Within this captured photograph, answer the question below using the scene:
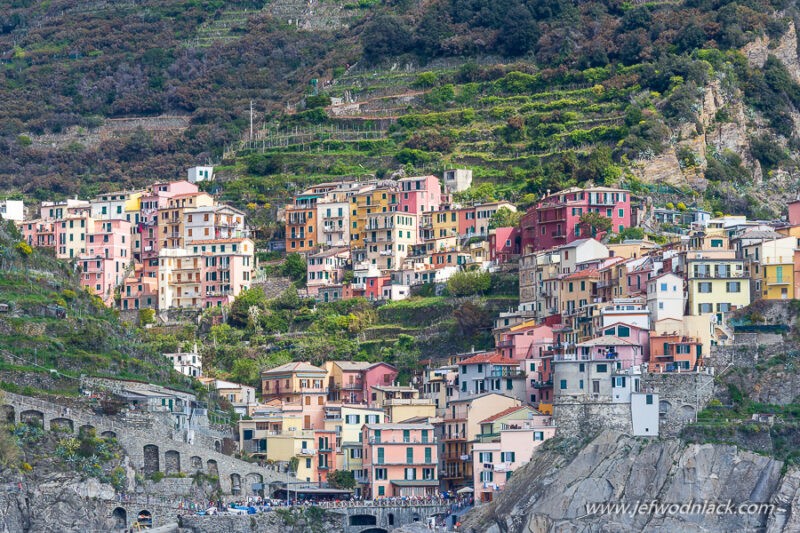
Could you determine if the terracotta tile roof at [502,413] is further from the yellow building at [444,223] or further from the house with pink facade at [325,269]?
the yellow building at [444,223]

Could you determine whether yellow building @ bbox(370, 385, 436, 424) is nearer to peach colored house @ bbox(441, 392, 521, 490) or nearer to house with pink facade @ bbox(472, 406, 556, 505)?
peach colored house @ bbox(441, 392, 521, 490)

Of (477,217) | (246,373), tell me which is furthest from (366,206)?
(246,373)

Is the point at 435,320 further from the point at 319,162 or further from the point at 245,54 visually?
the point at 245,54

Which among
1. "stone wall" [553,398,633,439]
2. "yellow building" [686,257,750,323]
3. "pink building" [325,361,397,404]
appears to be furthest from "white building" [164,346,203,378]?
"yellow building" [686,257,750,323]

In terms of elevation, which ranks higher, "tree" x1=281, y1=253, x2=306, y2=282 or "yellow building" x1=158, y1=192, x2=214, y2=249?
"yellow building" x1=158, y1=192, x2=214, y2=249

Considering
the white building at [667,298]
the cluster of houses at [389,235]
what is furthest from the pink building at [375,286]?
Result: the white building at [667,298]

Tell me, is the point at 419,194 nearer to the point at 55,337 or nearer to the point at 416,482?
the point at 55,337
